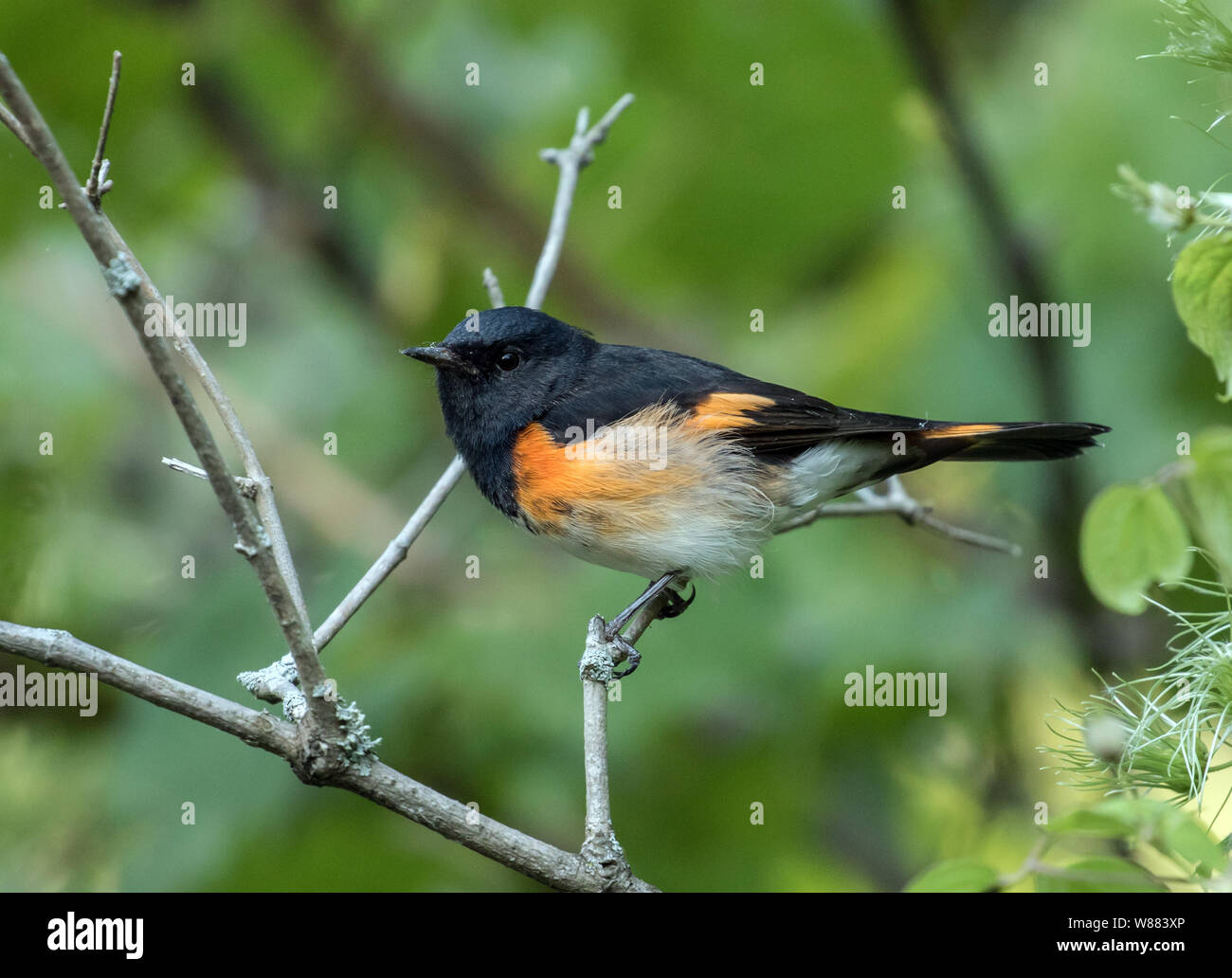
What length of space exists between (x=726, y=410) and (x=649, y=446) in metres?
0.28

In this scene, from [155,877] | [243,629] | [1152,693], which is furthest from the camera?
[243,629]

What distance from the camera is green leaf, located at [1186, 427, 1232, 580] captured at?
→ 6.00ft

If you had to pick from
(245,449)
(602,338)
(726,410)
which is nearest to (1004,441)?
(726,410)

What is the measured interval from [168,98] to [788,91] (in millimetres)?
2438

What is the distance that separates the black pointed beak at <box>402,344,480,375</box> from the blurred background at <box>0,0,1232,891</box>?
34.7 inches

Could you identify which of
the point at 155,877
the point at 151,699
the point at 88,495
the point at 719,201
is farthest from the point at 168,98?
the point at 151,699

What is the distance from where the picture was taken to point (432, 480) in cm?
496

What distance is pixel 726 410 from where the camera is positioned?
3.60 meters

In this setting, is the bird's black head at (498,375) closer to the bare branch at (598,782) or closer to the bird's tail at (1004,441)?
the bare branch at (598,782)

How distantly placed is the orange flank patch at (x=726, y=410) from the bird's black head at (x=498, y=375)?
0.41 metres

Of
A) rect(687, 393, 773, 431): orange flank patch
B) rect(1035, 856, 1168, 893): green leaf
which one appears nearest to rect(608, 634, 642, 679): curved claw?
rect(687, 393, 773, 431): orange flank patch

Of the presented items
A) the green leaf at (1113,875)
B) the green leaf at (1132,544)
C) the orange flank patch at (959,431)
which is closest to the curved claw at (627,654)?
the orange flank patch at (959,431)

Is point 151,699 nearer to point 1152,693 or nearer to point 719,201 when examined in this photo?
point 1152,693

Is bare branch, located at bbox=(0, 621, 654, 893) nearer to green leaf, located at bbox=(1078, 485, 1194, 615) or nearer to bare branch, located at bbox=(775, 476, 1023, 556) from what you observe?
green leaf, located at bbox=(1078, 485, 1194, 615)
